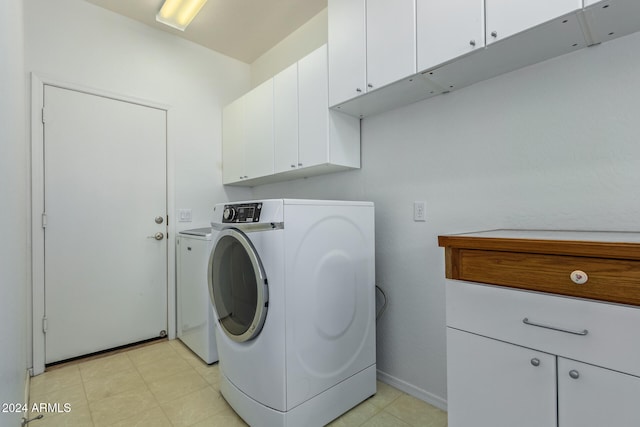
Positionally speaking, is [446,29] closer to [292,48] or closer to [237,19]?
[292,48]

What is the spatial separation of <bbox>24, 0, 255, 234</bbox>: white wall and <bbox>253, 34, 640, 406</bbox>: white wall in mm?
1458

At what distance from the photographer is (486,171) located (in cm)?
150

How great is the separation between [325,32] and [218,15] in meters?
0.87

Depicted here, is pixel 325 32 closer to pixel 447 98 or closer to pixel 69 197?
pixel 447 98

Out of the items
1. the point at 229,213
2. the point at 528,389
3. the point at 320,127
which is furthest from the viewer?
the point at 320,127

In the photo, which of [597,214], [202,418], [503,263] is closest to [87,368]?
[202,418]

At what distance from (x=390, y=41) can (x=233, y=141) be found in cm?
179

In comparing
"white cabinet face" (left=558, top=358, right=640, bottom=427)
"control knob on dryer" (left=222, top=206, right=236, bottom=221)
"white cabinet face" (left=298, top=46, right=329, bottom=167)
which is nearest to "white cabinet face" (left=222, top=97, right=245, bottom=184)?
"white cabinet face" (left=298, top=46, right=329, bottom=167)

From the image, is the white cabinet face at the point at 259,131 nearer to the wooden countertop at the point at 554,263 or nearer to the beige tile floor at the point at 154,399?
the beige tile floor at the point at 154,399

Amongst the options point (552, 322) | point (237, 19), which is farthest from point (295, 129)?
point (552, 322)

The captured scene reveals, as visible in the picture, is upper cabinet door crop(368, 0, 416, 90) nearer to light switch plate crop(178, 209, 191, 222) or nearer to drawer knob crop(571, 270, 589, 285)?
drawer knob crop(571, 270, 589, 285)

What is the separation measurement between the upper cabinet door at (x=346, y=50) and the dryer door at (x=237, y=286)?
1.00 meters

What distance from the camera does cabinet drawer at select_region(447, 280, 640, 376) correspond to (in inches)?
30.9

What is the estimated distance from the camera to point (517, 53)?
4.10ft
